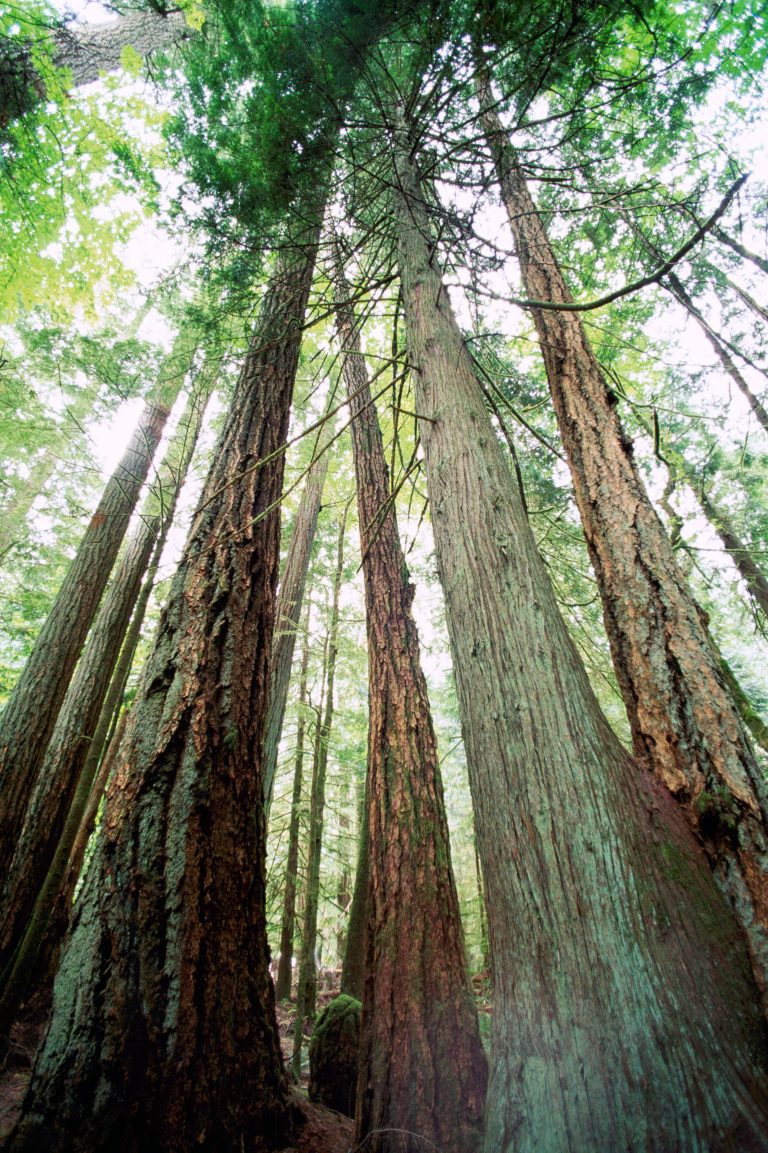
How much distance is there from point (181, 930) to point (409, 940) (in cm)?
138

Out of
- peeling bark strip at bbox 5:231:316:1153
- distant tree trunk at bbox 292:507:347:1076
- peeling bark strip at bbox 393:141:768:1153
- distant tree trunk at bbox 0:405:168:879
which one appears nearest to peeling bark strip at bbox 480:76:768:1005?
peeling bark strip at bbox 393:141:768:1153

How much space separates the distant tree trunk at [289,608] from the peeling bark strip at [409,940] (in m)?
2.17

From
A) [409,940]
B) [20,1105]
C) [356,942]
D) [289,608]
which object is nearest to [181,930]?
[20,1105]

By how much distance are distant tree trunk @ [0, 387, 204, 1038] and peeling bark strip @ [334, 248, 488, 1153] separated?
2806mm

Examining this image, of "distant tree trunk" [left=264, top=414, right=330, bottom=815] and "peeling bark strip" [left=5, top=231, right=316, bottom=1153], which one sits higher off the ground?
"distant tree trunk" [left=264, top=414, right=330, bottom=815]

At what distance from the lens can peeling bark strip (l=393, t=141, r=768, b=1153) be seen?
956 millimetres

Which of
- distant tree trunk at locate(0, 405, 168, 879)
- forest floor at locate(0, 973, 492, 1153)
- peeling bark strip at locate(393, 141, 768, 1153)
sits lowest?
forest floor at locate(0, 973, 492, 1153)

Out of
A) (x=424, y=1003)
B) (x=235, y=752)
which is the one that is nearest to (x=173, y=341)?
(x=235, y=752)

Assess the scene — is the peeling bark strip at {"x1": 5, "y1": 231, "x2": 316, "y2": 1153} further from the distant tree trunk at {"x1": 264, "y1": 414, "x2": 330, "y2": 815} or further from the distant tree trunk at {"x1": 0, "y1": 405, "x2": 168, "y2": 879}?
the distant tree trunk at {"x1": 0, "y1": 405, "x2": 168, "y2": 879}

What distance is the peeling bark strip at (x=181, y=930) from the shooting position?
1.53 meters

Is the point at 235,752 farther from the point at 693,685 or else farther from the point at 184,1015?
the point at 693,685

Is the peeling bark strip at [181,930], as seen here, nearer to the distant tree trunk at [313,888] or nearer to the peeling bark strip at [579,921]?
the peeling bark strip at [579,921]

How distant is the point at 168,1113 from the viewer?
5.07ft

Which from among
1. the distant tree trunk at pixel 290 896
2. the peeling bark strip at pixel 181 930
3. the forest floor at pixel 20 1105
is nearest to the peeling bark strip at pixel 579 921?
the peeling bark strip at pixel 181 930
